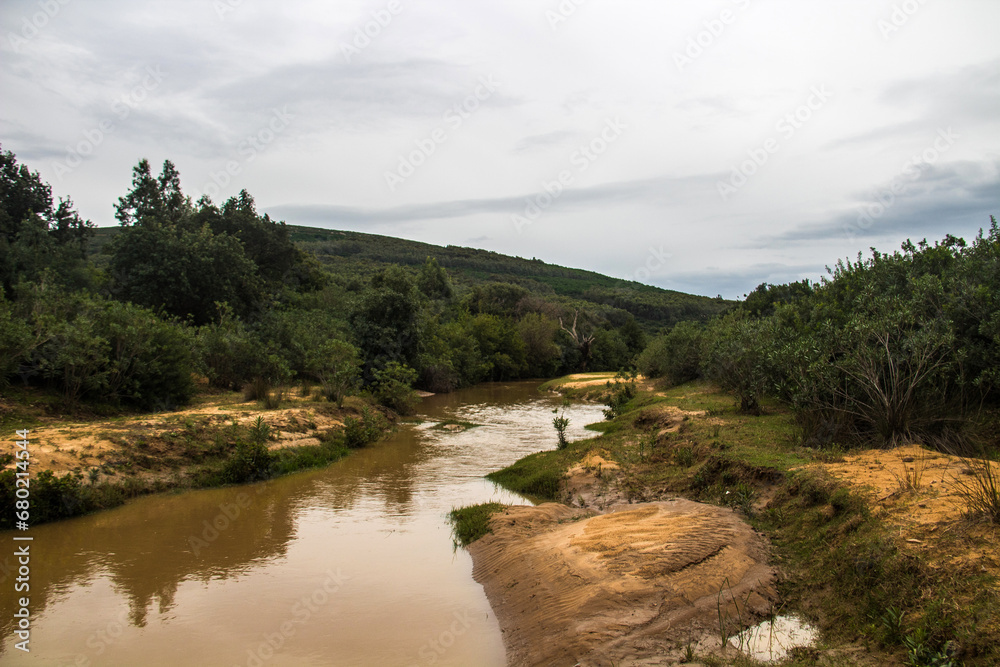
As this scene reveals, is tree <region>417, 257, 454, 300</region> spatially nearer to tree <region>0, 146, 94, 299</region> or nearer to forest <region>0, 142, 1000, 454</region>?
forest <region>0, 142, 1000, 454</region>

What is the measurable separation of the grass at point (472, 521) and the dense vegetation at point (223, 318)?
10.5 meters

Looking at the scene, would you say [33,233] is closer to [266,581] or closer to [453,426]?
[453,426]

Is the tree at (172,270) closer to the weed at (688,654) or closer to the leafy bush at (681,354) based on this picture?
the leafy bush at (681,354)

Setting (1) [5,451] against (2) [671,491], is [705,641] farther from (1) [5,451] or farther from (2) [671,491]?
(1) [5,451]

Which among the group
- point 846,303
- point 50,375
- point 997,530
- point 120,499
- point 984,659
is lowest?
point 120,499

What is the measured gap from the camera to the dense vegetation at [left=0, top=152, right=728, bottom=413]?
55.9ft

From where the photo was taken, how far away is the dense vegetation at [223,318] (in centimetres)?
1705

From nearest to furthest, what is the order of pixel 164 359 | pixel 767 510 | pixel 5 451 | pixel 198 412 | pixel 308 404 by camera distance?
pixel 767 510, pixel 5 451, pixel 198 412, pixel 164 359, pixel 308 404

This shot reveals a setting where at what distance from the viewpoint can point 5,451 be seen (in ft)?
36.6

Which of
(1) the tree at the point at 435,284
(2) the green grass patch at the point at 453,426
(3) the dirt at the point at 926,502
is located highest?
(1) the tree at the point at 435,284

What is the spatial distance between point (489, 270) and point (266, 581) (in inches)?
4044

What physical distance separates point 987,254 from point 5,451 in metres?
20.3

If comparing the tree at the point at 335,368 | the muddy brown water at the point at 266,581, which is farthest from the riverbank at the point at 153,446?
the tree at the point at 335,368

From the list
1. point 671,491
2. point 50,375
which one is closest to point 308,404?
point 50,375
